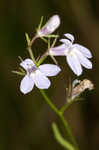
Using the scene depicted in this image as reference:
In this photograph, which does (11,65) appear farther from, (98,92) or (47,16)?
(98,92)

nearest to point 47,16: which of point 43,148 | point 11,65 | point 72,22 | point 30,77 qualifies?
point 72,22

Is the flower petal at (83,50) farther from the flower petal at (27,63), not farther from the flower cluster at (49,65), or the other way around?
the flower petal at (27,63)

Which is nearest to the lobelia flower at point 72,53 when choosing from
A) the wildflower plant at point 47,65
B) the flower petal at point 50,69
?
the wildflower plant at point 47,65

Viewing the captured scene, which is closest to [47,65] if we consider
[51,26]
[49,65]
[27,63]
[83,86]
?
[49,65]

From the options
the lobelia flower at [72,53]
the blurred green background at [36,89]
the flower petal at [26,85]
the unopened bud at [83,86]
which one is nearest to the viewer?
the flower petal at [26,85]

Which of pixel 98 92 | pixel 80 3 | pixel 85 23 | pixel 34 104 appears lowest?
pixel 98 92

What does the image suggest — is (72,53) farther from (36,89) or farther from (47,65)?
(36,89)
